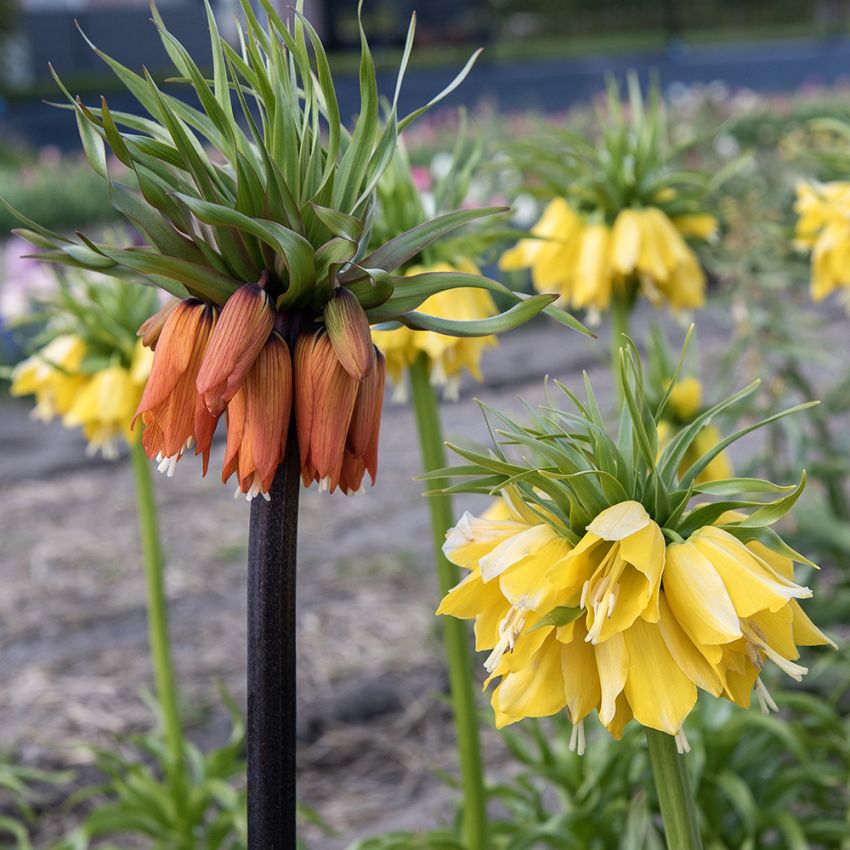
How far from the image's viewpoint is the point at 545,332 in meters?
7.20

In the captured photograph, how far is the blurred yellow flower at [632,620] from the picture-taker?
79cm

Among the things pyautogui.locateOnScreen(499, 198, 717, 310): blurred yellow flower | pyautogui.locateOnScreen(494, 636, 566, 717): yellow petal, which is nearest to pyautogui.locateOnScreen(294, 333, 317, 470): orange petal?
pyautogui.locateOnScreen(494, 636, 566, 717): yellow petal

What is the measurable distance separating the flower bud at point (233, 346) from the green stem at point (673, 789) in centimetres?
38

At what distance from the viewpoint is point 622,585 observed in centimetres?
84

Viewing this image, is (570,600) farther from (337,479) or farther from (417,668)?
(417,668)

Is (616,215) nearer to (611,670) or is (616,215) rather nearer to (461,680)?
(461,680)

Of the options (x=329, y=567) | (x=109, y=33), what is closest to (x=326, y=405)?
(x=329, y=567)

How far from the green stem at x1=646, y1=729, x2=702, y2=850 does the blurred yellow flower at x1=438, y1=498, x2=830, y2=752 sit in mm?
39

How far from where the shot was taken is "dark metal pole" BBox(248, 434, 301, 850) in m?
0.89

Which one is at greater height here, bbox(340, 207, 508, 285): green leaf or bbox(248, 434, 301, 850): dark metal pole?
bbox(340, 207, 508, 285): green leaf

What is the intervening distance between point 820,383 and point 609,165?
3.81m

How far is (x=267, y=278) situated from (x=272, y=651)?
0.90 ft

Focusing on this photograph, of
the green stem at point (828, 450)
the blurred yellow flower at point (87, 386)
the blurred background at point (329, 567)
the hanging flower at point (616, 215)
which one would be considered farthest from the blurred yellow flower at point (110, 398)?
the green stem at point (828, 450)

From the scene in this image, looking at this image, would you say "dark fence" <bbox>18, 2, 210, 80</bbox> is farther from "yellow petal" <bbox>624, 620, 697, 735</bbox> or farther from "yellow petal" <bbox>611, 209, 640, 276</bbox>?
"yellow petal" <bbox>624, 620, 697, 735</bbox>
